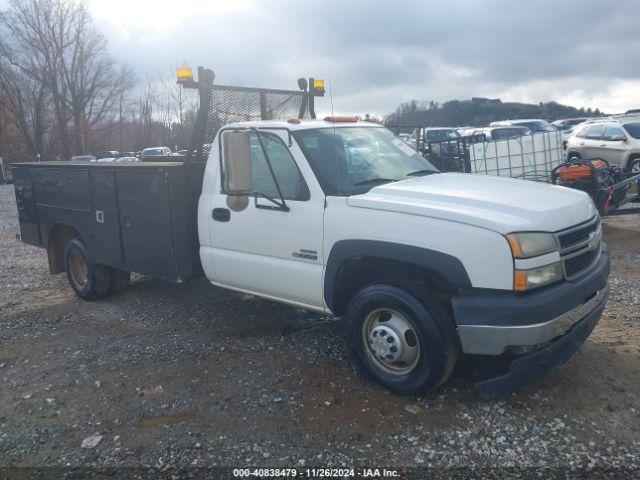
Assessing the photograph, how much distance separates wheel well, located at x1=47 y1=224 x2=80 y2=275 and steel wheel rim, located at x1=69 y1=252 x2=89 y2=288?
182mm

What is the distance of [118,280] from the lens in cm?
696

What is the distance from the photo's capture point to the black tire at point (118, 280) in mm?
6870

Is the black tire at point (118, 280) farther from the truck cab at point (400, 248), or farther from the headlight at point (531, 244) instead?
the headlight at point (531, 244)

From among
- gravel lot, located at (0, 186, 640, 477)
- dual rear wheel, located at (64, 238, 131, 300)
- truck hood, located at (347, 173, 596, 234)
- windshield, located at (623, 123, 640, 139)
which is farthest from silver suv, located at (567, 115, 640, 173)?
dual rear wheel, located at (64, 238, 131, 300)

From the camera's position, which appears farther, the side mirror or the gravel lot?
the side mirror

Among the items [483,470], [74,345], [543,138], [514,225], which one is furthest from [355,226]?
[543,138]

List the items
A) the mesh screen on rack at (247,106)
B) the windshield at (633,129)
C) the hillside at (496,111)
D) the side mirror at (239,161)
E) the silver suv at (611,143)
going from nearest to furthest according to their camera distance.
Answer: the side mirror at (239,161)
the mesh screen on rack at (247,106)
the silver suv at (611,143)
the windshield at (633,129)
the hillside at (496,111)

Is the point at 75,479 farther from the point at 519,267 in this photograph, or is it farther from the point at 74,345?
the point at 519,267

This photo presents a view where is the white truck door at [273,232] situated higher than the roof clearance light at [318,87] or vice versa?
the roof clearance light at [318,87]

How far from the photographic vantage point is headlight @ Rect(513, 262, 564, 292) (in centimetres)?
342

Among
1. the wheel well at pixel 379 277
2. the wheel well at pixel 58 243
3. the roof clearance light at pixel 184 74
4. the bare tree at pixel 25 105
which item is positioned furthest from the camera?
the bare tree at pixel 25 105

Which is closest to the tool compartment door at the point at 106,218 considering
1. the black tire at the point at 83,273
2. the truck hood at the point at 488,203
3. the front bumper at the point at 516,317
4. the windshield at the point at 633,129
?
the black tire at the point at 83,273

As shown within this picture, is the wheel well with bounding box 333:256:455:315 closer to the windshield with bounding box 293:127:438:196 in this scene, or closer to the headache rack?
the windshield with bounding box 293:127:438:196

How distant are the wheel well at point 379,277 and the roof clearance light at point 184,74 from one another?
7.93 ft
